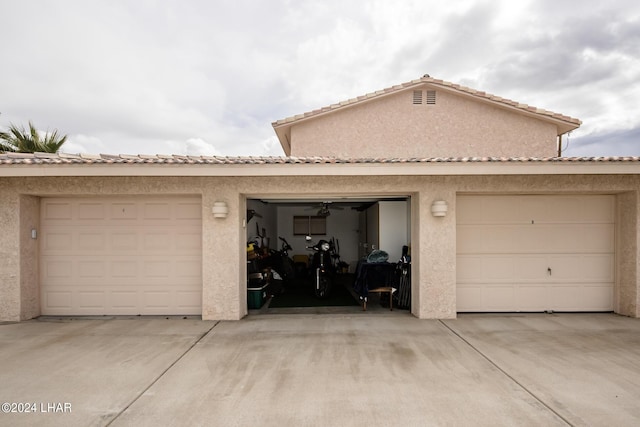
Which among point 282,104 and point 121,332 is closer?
point 121,332

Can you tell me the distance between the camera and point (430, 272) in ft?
21.5

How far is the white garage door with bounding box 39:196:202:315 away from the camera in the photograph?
6.83m

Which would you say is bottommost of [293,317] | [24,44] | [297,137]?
[293,317]

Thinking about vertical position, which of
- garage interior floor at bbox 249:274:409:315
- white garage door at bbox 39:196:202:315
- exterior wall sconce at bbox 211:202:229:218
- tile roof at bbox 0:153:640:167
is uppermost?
tile roof at bbox 0:153:640:167

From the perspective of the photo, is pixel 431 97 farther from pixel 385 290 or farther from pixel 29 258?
pixel 29 258

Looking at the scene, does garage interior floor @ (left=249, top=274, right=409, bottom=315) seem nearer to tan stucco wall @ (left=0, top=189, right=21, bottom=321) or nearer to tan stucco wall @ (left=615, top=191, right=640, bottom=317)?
tan stucco wall @ (left=615, top=191, right=640, bottom=317)

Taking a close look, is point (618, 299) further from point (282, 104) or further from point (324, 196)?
point (282, 104)

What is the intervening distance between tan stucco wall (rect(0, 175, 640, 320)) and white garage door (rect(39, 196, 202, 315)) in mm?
375

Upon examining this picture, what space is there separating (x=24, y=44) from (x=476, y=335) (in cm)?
1313

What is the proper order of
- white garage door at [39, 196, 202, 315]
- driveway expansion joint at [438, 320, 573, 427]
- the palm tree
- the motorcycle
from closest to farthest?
driveway expansion joint at [438, 320, 573, 427], white garage door at [39, 196, 202, 315], the motorcycle, the palm tree

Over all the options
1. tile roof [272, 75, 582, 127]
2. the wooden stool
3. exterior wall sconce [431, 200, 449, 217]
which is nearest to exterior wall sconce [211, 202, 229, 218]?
the wooden stool

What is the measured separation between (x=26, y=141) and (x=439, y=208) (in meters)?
14.3

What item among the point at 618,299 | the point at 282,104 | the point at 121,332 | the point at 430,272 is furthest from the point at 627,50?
the point at 121,332

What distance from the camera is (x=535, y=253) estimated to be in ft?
22.8
